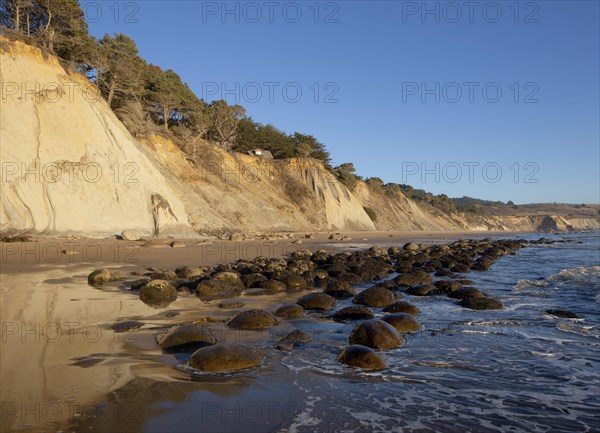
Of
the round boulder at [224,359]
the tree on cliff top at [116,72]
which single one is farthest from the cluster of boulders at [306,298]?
the tree on cliff top at [116,72]

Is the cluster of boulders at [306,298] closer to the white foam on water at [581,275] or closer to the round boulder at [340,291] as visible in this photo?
the round boulder at [340,291]

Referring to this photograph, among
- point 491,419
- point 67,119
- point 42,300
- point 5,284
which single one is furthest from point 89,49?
point 491,419

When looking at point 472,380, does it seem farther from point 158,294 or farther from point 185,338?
point 158,294

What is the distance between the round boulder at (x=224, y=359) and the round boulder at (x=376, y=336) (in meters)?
1.67

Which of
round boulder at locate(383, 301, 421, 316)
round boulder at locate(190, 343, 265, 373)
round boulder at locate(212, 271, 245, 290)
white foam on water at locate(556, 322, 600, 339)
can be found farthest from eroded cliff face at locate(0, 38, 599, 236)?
white foam on water at locate(556, 322, 600, 339)

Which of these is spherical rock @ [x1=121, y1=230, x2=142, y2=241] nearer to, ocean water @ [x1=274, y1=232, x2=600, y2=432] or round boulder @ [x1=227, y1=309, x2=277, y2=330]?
round boulder @ [x1=227, y1=309, x2=277, y2=330]

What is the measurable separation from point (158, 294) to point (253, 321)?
297 centimetres

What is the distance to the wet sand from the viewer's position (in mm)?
3551

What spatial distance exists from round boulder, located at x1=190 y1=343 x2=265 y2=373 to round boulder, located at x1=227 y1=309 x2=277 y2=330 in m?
1.69

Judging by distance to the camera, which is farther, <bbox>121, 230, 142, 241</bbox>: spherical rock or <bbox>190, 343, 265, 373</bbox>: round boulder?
<bbox>121, 230, 142, 241</bbox>: spherical rock

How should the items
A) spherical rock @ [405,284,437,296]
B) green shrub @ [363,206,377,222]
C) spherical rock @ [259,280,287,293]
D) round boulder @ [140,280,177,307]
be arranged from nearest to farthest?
round boulder @ [140,280,177,307] < spherical rock @ [259,280,287,293] < spherical rock @ [405,284,437,296] < green shrub @ [363,206,377,222]

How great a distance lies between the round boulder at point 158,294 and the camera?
8.66 metres

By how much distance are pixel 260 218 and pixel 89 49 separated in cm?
1866

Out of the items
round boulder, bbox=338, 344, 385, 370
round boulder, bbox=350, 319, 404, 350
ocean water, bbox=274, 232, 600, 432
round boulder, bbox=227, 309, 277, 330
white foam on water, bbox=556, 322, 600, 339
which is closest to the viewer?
ocean water, bbox=274, 232, 600, 432
